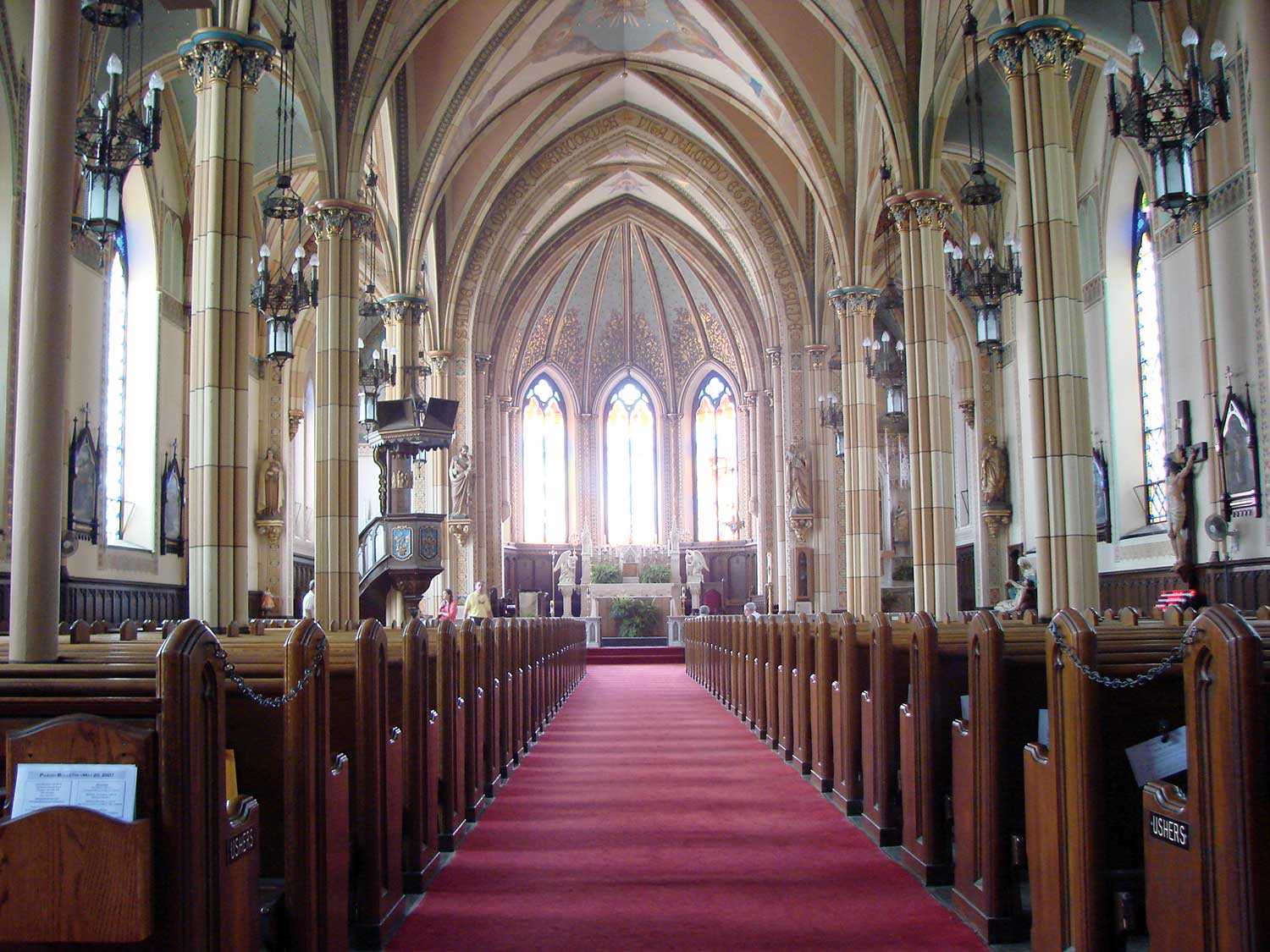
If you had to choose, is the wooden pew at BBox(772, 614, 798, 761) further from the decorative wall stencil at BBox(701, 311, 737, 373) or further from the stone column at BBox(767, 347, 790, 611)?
the decorative wall stencil at BBox(701, 311, 737, 373)

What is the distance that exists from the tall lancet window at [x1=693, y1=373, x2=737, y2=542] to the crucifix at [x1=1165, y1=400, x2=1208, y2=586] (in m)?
22.9

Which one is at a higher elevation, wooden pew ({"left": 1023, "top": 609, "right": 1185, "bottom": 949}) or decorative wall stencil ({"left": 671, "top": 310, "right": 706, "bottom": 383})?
decorative wall stencil ({"left": 671, "top": 310, "right": 706, "bottom": 383})

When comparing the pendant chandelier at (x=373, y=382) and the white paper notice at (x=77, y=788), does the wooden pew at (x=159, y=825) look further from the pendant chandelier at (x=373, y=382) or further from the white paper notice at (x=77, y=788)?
the pendant chandelier at (x=373, y=382)

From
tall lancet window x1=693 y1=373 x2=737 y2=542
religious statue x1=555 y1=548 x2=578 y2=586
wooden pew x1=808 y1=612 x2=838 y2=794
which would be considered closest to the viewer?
wooden pew x1=808 y1=612 x2=838 y2=794

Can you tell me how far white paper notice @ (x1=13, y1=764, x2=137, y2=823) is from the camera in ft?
9.98

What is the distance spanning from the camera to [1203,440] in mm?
16219

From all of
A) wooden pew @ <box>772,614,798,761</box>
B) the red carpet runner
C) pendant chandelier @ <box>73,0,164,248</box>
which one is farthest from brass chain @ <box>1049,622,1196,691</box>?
pendant chandelier @ <box>73,0,164,248</box>

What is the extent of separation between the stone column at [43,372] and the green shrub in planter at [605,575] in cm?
3033

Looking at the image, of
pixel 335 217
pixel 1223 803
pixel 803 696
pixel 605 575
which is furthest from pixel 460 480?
pixel 1223 803

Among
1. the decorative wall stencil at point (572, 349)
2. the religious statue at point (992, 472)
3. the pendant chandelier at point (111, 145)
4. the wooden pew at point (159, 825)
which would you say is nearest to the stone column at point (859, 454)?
the religious statue at point (992, 472)

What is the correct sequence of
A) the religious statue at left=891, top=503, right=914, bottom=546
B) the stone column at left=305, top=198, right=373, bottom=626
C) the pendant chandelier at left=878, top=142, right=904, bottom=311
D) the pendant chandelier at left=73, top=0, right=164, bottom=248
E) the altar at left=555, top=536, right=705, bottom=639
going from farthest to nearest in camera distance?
the altar at left=555, top=536, right=705, bottom=639, the religious statue at left=891, top=503, right=914, bottom=546, the pendant chandelier at left=878, top=142, right=904, bottom=311, the stone column at left=305, top=198, right=373, bottom=626, the pendant chandelier at left=73, top=0, right=164, bottom=248

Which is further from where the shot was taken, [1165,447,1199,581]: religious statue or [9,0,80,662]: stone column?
[1165,447,1199,581]: religious statue

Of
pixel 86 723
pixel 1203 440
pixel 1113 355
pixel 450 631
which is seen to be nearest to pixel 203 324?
pixel 450 631

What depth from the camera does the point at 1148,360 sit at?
18750mm
